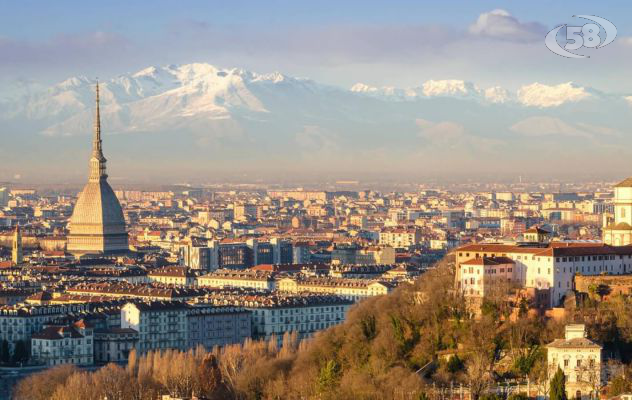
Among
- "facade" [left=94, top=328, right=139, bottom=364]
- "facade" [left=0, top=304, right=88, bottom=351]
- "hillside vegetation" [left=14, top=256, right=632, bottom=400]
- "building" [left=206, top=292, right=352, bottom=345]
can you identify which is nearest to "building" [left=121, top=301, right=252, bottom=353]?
"facade" [left=94, top=328, right=139, bottom=364]

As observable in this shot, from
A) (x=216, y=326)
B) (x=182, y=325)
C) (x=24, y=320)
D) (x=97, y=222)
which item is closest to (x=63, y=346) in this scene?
(x=24, y=320)

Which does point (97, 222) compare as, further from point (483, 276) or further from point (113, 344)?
point (483, 276)

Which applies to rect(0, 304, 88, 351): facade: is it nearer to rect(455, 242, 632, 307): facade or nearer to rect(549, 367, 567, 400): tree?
rect(455, 242, 632, 307): facade

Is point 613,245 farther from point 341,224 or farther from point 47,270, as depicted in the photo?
point 341,224

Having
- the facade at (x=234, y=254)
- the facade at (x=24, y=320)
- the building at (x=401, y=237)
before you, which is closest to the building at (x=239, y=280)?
the facade at (x=234, y=254)

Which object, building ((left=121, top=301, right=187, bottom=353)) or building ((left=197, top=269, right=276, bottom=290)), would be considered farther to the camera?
building ((left=197, top=269, right=276, bottom=290))

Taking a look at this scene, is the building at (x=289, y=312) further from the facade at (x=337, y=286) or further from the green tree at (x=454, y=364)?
the green tree at (x=454, y=364)
